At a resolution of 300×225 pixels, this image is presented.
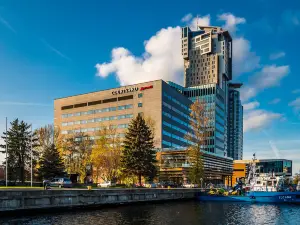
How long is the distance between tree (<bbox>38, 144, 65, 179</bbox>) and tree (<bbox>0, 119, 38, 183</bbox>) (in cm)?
658

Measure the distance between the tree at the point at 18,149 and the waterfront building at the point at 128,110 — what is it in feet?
153

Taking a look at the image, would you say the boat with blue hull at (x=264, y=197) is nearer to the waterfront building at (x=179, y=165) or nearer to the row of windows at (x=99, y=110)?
the waterfront building at (x=179, y=165)

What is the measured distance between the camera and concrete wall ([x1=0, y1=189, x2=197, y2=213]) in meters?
35.0

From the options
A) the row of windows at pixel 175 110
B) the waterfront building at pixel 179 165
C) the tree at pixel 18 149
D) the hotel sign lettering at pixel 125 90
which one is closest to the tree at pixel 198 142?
the waterfront building at pixel 179 165

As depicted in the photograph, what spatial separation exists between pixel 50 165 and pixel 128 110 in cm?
6609

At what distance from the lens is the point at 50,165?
204 ft

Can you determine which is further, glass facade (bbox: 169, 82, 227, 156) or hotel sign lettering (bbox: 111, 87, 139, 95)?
glass facade (bbox: 169, 82, 227, 156)

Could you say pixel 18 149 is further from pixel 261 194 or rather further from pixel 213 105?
pixel 213 105

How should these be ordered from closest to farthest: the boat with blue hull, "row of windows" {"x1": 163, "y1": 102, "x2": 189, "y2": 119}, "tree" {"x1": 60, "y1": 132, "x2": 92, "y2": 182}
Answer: the boat with blue hull
"tree" {"x1": 60, "y1": 132, "x2": 92, "y2": 182}
"row of windows" {"x1": 163, "y1": 102, "x2": 189, "y2": 119}

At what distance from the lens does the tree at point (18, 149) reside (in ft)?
219

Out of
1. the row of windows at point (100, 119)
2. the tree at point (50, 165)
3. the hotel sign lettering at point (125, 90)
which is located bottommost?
the tree at point (50, 165)

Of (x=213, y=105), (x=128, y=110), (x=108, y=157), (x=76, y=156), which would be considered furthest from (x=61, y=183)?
(x=213, y=105)

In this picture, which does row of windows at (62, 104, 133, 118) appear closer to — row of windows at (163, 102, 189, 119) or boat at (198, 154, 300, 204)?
row of windows at (163, 102, 189, 119)

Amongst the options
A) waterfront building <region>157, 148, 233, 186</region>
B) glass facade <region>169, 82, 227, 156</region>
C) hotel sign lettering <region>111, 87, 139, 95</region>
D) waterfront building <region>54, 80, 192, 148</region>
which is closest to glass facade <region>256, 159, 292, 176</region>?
glass facade <region>169, 82, 227, 156</region>
